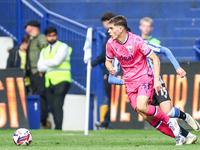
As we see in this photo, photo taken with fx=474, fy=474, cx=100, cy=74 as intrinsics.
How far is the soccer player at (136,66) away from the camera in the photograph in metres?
6.46

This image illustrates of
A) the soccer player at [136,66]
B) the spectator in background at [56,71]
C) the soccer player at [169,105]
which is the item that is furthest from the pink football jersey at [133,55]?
the spectator in background at [56,71]

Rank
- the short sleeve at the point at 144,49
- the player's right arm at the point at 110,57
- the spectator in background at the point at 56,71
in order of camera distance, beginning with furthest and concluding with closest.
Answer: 1. the spectator in background at the point at 56,71
2. the player's right arm at the point at 110,57
3. the short sleeve at the point at 144,49

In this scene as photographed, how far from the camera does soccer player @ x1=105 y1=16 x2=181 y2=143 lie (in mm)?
6457

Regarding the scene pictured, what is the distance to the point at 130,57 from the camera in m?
6.59

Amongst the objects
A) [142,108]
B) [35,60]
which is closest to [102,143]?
[142,108]

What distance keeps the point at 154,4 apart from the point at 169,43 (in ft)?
4.95

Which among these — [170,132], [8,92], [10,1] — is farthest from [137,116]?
[10,1]

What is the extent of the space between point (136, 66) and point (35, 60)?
5565 mm

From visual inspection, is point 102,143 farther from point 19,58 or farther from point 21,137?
point 19,58

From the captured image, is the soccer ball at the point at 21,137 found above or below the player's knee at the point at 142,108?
below

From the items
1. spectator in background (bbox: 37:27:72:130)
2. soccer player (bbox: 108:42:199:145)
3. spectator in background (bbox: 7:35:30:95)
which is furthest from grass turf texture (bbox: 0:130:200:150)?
spectator in background (bbox: 7:35:30:95)

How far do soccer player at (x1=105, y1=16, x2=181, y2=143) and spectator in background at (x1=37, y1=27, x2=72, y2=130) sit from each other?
166 inches

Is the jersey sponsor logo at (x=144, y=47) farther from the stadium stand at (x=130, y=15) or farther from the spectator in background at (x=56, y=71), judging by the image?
the stadium stand at (x=130, y=15)

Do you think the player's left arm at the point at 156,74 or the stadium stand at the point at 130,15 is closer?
the player's left arm at the point at 156,74
